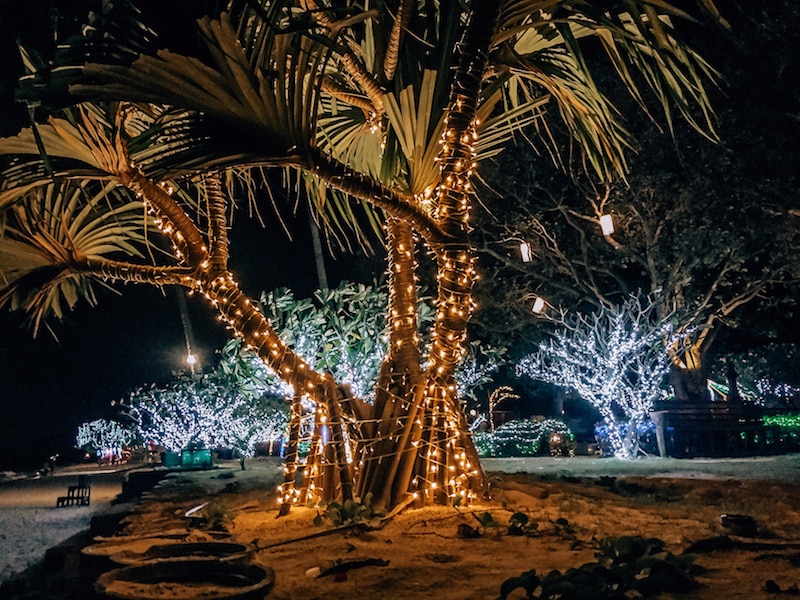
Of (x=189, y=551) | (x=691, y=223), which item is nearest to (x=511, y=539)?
(x=189, y=551)

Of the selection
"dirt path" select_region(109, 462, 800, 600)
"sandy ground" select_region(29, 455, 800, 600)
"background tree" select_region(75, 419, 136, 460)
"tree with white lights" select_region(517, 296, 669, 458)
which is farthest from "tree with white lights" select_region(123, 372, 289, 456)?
"dirt path" select_region(109, 462, 800, 600)

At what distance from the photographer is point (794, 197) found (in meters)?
10.2

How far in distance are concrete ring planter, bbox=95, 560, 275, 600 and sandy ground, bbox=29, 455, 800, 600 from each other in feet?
0.52

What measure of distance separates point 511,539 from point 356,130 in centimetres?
359

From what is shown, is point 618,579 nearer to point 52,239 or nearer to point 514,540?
point 514,540

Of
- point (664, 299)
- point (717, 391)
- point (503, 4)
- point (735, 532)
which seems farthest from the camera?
point (717, 391)

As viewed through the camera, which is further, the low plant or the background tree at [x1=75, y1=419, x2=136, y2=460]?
the background tree at [x1=75, y1=419, x2=136, y2=460]

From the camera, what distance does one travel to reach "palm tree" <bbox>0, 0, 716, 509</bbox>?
10.5ft

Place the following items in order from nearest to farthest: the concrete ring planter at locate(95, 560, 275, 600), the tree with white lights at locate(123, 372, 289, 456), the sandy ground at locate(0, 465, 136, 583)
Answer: the concrete ring planter at locate(95, 560, 275, 600)
the sandy ground at locate(0, 465, 136, 583)
the tree with white lights at locate(123, 372, 289, 456)

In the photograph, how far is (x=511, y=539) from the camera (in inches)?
141

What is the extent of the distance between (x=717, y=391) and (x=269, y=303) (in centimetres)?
2261

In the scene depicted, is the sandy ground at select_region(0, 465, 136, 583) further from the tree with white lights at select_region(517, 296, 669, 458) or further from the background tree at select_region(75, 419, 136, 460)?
the tree with white lights at select_region(517, 296, 669, 458)

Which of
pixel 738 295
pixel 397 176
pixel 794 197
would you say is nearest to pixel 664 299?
pixel 738 295

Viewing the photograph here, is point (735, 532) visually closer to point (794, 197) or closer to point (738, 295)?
point (794, 197)
